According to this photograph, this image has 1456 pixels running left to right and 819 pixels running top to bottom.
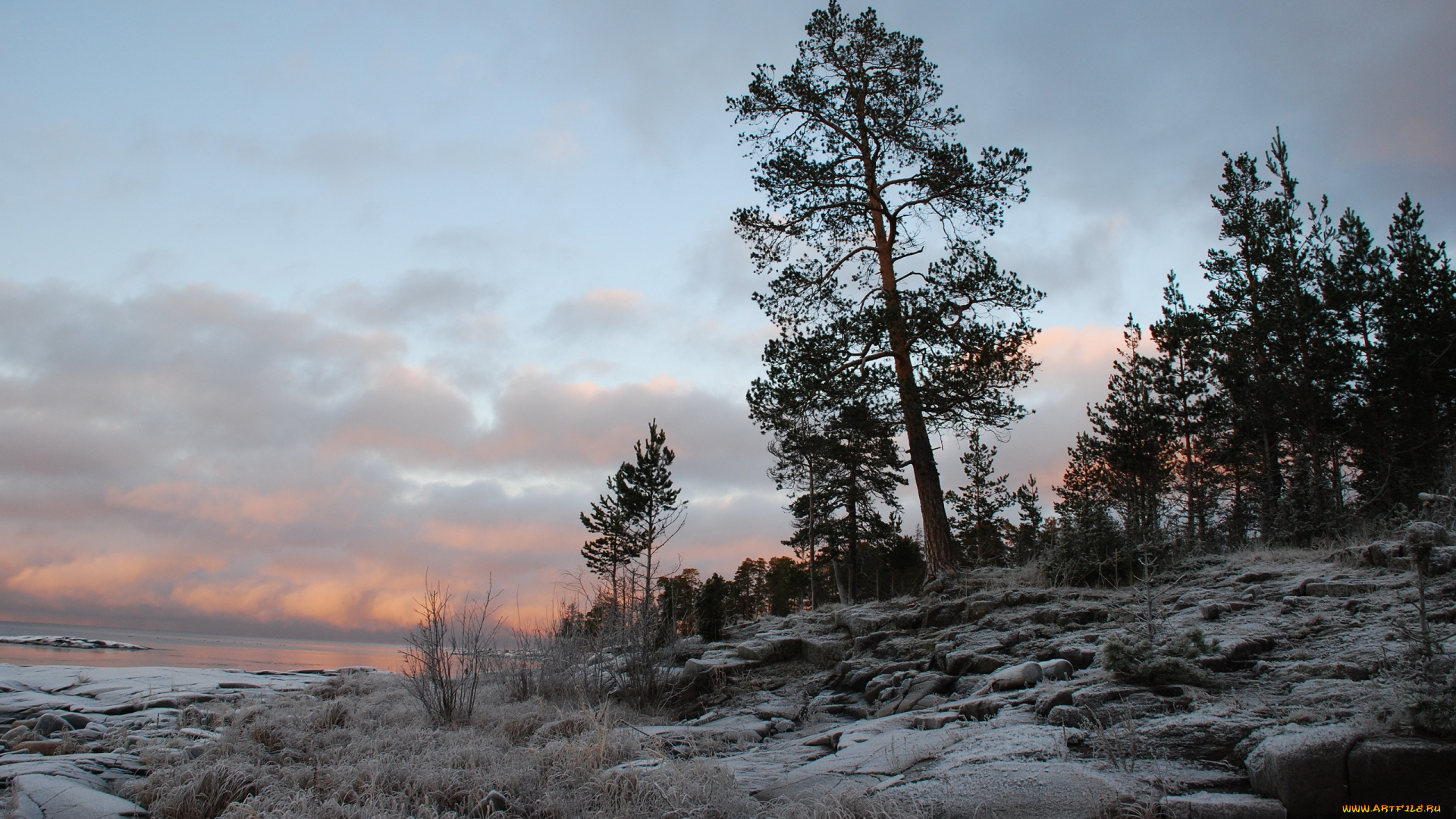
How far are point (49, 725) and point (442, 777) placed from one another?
15.5ft

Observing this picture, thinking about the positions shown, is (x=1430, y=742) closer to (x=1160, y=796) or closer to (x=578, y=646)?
(x=1160, y=796)

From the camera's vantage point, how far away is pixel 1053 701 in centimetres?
506

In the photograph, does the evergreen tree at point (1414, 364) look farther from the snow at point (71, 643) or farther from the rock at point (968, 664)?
the snow at point (71, 643)

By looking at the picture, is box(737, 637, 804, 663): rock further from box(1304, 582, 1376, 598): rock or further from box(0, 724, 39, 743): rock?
box(0, 724, 39, 743): rock

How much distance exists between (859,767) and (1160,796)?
6.30 ft

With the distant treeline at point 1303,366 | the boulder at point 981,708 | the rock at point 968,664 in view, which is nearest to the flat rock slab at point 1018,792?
the boulder at point 981,708

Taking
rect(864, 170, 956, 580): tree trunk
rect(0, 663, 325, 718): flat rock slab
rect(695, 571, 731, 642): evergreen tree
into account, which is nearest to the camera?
rect(0, 663, 325, 718): flat rock slab

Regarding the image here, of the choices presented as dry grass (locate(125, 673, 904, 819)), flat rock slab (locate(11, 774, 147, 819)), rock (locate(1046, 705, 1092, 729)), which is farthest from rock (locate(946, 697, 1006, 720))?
flat rock slab (locate(11, 774, 147, 819))

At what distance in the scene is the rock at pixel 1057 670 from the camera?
19.6 ft

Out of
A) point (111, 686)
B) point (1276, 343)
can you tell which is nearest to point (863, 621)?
point (111, 686)

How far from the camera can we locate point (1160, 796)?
3.38 m

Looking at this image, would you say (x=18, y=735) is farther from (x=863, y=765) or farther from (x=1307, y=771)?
(x=1307, y=771)

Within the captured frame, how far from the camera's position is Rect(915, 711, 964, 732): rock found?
5.43 metres

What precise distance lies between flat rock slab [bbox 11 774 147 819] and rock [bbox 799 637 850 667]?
7.26 metres
